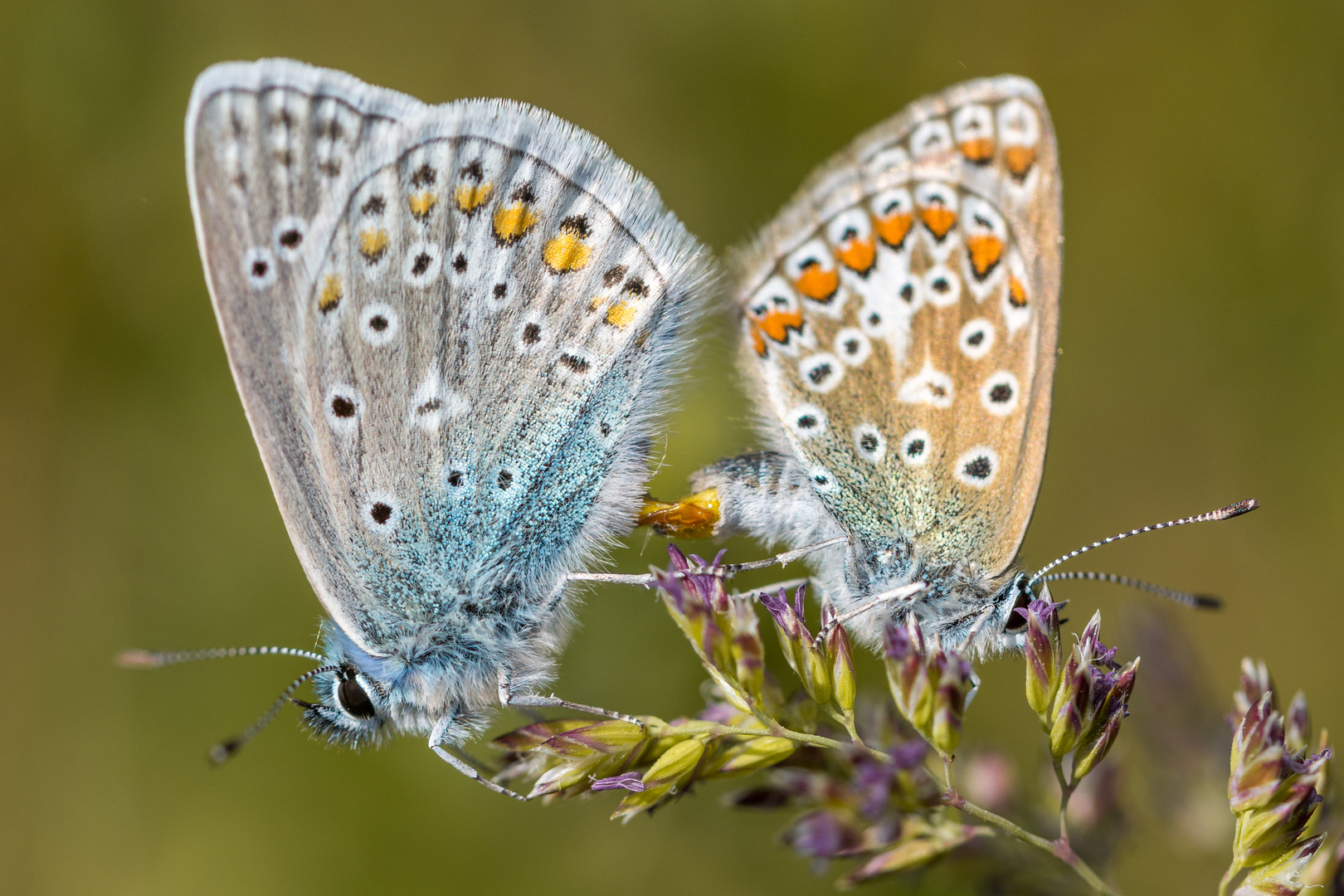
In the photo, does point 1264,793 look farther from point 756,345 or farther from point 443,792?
point 443,792

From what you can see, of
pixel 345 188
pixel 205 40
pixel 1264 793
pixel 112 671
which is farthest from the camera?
pixel 205 40

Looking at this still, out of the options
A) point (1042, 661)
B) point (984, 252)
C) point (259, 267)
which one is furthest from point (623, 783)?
point (984, 252)

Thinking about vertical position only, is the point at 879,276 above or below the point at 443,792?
above

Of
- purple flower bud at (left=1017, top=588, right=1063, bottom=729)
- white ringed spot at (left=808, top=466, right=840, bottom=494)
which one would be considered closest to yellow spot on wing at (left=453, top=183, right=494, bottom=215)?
white ringed spot at (left=808, top=466, right=840, bottom=494)

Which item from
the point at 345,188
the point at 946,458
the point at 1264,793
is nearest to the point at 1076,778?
the point at 1264,793

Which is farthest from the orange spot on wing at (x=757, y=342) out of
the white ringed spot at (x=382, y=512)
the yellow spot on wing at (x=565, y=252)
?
the white ringed spot at (x=382, y=512)

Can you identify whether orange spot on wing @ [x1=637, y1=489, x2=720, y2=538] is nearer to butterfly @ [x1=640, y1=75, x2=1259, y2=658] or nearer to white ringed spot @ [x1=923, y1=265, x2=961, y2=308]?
butterfly @ [x1=640, y1=75, x2=1259, y2=658]
